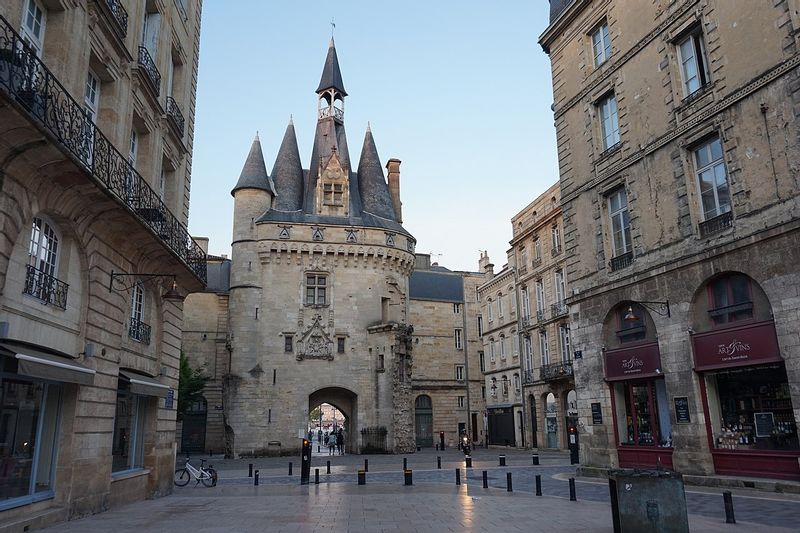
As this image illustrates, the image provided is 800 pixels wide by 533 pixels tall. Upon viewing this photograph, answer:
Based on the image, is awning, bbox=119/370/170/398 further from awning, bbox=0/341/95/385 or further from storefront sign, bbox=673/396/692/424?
storefront sign, bbox=673/396/692/424

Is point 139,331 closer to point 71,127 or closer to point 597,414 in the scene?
point 71,127

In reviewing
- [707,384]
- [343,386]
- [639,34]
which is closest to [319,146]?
[343,386]

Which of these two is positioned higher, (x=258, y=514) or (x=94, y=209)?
(x=94, y=209)

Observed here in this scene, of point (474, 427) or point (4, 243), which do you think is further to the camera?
point (474, 427)

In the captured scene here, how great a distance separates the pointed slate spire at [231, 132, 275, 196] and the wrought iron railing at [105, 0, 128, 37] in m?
24.6

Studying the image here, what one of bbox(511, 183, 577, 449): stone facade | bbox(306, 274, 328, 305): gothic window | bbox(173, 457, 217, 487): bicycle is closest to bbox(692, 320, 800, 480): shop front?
bbox(173, 457, 217, 487): bicycle

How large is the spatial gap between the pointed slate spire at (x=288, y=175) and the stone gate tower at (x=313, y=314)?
0.07 metres

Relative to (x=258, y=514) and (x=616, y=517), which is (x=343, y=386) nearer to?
(x=258, y=514)

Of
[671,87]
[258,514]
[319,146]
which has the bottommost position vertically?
[258,514]

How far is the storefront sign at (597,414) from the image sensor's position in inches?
644

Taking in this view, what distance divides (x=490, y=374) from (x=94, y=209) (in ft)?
115

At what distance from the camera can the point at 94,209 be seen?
9.73m

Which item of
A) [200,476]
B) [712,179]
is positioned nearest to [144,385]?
[200,476]

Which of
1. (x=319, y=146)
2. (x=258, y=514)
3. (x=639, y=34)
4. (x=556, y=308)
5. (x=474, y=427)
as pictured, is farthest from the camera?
(x=474, y=427)
